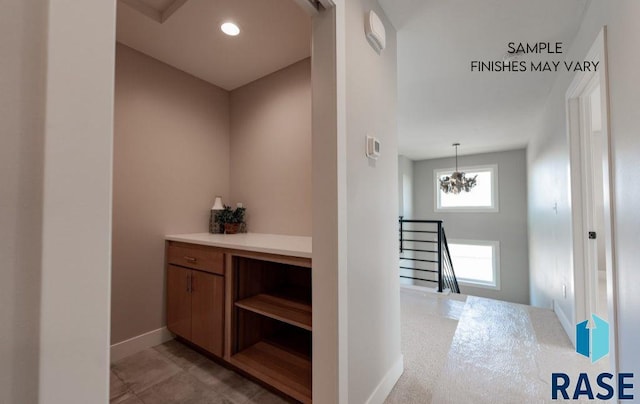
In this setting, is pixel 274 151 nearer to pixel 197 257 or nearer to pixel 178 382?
pixel 197 257

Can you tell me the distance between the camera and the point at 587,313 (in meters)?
1.97

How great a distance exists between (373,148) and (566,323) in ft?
8.16

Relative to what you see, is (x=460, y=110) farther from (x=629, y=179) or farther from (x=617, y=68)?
(x=629, y=179)

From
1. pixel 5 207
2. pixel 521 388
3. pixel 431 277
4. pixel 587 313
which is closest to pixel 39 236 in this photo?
pixel 5 207

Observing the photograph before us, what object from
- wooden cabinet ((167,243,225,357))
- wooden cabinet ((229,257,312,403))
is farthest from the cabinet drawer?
wooden cabinet ((229,257,312,403))

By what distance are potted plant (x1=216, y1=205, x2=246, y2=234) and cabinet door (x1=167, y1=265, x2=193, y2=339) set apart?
1.68 ft

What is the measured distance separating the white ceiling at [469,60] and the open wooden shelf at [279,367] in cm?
232

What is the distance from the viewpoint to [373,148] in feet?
4.74

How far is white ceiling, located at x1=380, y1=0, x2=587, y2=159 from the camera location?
5.61ft

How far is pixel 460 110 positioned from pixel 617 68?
7.58ft

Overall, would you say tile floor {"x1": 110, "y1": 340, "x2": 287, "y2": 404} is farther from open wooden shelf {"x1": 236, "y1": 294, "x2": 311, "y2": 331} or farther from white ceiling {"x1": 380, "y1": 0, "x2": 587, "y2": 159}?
white ceiling {"x1": 380, "y1": 0, "x2": 587, "y2": 159}

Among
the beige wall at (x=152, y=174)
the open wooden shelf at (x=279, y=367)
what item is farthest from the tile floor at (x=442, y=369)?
the beige wall at (x=152, y=174)

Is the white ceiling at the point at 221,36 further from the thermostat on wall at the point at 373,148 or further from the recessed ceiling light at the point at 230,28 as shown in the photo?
the thermostat on wall at the point at 373,148

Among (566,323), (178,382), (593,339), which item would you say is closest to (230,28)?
(178,382)
